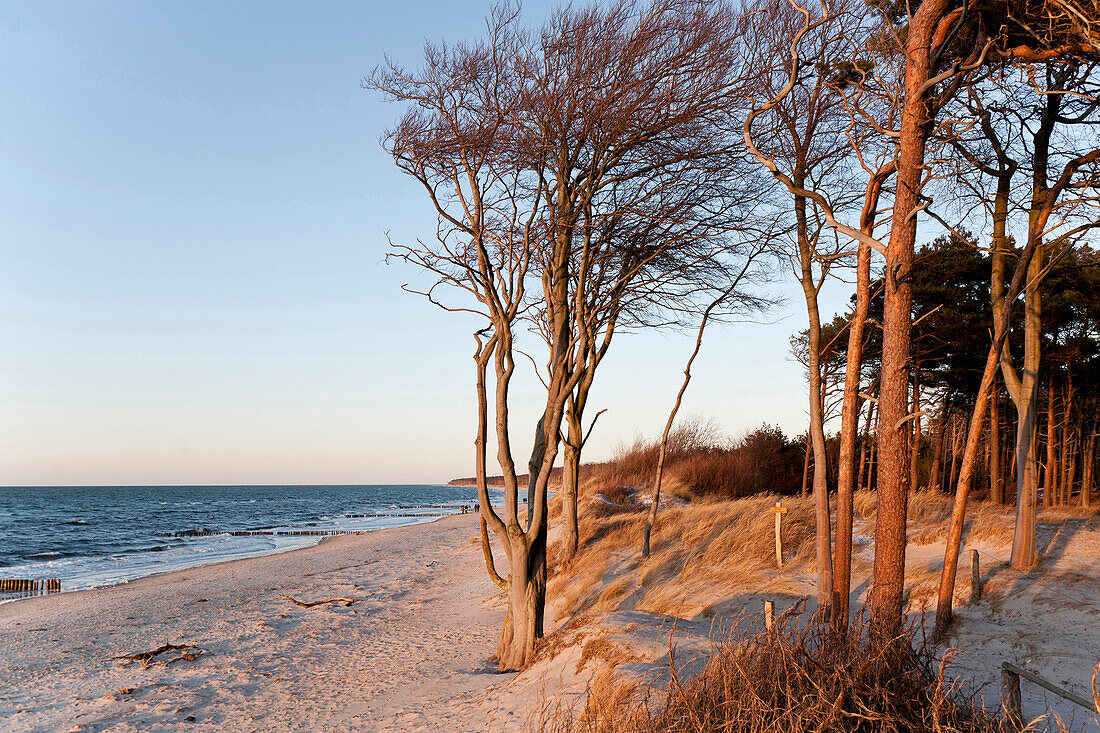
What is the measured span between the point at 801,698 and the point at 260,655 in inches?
298

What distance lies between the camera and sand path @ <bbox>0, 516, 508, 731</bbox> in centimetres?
679

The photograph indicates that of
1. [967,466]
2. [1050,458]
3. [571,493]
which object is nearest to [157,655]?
[571,493]

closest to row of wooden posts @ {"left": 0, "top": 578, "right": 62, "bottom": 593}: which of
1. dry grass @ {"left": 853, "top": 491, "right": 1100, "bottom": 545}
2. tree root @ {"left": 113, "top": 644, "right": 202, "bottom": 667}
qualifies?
tree root @ {"left": 113, "top": 644, "right": 202, "bottom": 667}

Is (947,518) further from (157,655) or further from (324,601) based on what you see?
(157,655)

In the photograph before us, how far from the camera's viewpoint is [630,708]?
4766 millimetres

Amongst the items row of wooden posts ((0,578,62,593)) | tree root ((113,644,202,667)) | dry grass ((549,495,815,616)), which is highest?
dry grass ((549,495,815,616))

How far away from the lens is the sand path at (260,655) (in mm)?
6785

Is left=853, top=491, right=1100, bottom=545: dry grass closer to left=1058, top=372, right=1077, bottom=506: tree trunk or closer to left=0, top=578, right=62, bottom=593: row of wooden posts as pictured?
left=1058, top=372, right=1077, bottom=506: tree trunk

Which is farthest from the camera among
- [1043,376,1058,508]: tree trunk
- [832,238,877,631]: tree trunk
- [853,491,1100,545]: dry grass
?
[1043,376,1058,508]: tree trunk

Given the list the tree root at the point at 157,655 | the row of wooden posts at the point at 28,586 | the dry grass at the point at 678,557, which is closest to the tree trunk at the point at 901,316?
the dry grass at the point at 678,557

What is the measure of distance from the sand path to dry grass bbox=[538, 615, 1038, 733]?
2.09 metres

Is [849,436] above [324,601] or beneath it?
above

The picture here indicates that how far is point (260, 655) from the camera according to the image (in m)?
9.20

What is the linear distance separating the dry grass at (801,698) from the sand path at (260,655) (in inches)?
82.2
